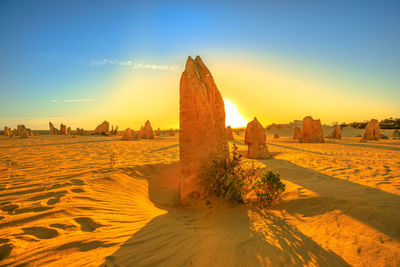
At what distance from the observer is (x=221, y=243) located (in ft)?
6.96

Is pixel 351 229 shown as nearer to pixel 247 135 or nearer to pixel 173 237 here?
pixel 173 237

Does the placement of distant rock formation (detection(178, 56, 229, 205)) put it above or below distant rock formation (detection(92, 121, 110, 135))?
below

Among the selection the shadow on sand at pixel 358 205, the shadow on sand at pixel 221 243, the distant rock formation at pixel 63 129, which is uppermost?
the distant rock formation at pixel 63 129

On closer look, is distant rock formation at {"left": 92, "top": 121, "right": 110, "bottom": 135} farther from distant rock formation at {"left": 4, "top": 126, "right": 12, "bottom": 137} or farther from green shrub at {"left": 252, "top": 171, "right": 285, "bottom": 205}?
green shrub at {"left": 252, "top": 171, "right": 285, "bottom": 205}

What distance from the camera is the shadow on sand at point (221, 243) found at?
5.96 ft

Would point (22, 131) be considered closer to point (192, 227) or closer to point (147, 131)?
point (147, 131)

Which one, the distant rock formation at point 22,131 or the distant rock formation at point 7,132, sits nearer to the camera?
Answer: the distant rock formation at point 22,131

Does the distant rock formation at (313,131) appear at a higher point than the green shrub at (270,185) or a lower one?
higher

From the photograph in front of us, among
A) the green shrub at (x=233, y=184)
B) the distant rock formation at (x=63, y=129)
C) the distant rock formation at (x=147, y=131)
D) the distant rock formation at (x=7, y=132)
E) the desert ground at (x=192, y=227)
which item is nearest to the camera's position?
the desert ground at (x=192, y=227)

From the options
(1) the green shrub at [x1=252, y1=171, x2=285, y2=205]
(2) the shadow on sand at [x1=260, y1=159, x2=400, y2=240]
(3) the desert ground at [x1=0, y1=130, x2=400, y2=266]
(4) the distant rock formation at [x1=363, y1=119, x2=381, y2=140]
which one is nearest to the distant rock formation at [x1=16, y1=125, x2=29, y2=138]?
(3) the desert ground at [x1=0, y1=130, x2=400, y2=266]

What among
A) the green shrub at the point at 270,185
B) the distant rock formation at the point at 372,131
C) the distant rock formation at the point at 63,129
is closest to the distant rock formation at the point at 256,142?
the green shrub at the point at 270,185

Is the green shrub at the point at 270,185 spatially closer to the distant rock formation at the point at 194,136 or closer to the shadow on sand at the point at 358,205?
the shadow on sand at the point at 358,205

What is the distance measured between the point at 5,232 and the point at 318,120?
19317 millimetres

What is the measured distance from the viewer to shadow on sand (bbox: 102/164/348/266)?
182cm
